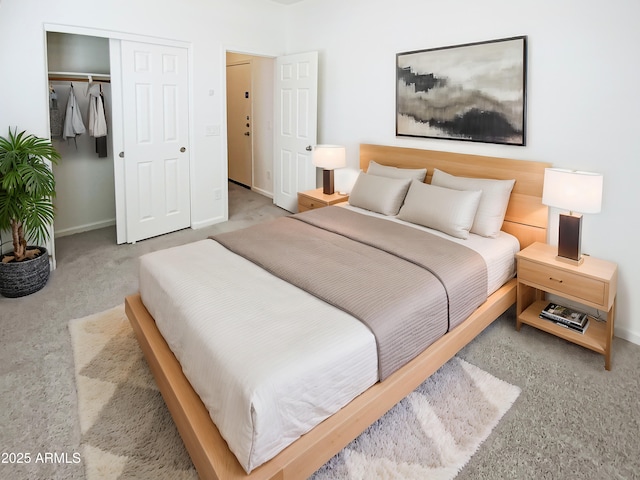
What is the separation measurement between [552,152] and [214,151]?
3.44 m

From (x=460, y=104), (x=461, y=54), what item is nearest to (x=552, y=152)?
(x=460, y=104)

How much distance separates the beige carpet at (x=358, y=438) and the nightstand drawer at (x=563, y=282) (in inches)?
27.4

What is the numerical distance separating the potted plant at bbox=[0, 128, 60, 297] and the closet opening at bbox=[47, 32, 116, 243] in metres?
0.83

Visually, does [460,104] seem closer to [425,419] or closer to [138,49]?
[425,419]

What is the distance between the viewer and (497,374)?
2.29 meters

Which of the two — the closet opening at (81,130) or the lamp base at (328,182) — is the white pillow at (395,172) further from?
the closet opening at (81,130)

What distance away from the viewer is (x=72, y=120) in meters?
3.99

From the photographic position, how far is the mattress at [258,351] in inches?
55.8

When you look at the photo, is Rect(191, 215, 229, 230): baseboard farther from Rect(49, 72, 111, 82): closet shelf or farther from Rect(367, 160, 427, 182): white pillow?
Rect(367, 160, 427, 182): white pillow

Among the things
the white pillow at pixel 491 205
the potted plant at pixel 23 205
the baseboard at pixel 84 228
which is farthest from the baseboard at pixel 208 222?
the white pillow at pixel 491 205

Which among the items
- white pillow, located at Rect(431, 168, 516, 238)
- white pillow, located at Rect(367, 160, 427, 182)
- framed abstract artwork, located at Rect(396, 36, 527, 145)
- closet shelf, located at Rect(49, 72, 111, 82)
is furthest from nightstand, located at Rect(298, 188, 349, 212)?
closet shelf, located at Rect(49, 72, 111, 82)

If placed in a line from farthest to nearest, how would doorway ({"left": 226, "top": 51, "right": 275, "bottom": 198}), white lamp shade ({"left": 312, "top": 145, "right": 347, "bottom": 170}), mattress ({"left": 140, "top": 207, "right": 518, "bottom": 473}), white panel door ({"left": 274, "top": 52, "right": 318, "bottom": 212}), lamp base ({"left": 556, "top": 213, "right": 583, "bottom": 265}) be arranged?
1. doorway ({"left": 226, "top": 51, "right": 275, "bottom": 198})
2. white panel door ({"left": 274, "top": 52, "right": 318, "bottom": 212})
3. white lamp shade ({"left": 312, "top": 145, "right": 347, "bottom": 170})
4. lamp base ({"left": 556, "top": 213, "right": 583, "bottom": 265})
5. mattress ({"left": 140, "top": 207, "right": 518, "bottom": 473})

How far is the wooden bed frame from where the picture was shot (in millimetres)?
1469

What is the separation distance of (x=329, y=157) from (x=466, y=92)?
145 cm
